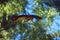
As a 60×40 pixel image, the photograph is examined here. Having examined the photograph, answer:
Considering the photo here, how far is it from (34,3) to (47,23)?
0.46m

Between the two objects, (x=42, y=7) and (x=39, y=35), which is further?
(x=42, y=7)

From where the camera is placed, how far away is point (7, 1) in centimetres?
365

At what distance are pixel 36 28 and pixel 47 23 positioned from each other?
22 cm

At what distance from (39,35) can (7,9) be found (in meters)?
0.70

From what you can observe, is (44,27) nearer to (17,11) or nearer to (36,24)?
(36,24)

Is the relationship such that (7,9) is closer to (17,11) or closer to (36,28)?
(17,11)

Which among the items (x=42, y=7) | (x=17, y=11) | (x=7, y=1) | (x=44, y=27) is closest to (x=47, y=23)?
(x=44, y=27)

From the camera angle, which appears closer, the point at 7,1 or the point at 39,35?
the point at 39,35

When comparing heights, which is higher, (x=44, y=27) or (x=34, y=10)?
(x=34, y=10)

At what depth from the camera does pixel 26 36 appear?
341 cm

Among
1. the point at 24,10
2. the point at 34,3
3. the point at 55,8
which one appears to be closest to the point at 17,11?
the point at 24,10

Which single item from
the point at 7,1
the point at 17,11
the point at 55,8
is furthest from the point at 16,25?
the point at 55,8

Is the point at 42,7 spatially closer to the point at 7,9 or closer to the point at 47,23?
the point at 47,23

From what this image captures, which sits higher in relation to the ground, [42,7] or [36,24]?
[42,7]
